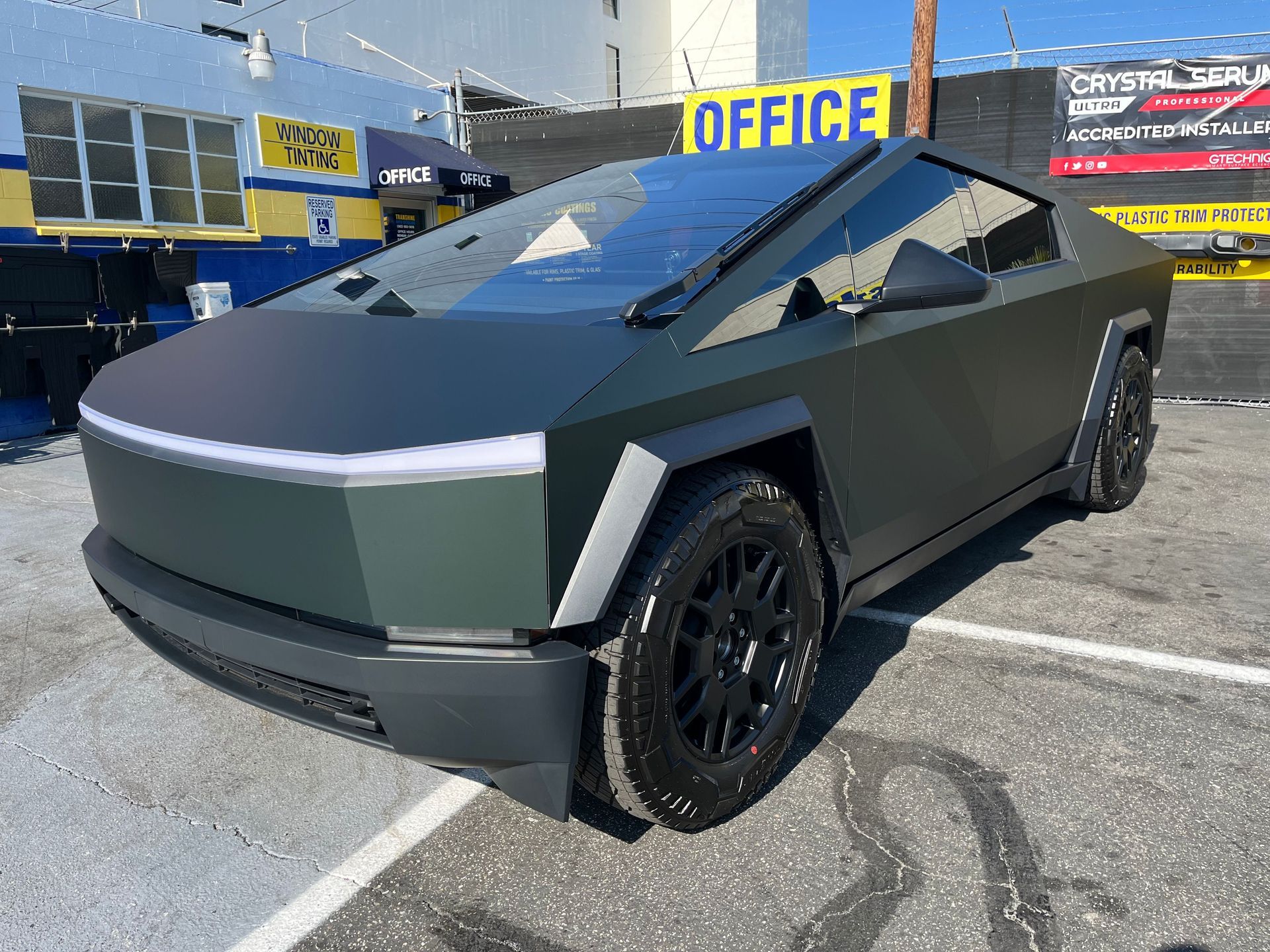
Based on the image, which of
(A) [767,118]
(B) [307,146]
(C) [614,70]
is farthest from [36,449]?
(C) [614,70]

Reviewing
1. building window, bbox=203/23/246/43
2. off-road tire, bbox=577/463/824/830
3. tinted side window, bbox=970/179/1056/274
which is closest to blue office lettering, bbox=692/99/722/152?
building window, bbox=203/23/246/43

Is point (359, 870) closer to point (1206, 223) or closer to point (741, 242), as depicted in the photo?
point (741, 242)

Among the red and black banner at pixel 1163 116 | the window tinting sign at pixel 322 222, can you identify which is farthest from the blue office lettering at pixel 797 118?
the window tinting sign at pixel 322 222

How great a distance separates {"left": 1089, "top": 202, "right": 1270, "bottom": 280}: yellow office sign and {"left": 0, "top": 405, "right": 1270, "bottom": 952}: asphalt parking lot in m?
7.53

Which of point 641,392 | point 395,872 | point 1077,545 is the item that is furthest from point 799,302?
point 1077,545

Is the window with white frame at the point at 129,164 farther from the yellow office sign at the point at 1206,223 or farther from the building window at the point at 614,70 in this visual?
the building window at the point at 614,70

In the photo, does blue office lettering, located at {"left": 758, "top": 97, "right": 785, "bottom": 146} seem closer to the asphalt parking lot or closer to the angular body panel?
the asphalt parking lot

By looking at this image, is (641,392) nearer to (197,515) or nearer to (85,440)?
(197,515)

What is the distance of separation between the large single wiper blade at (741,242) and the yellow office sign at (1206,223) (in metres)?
7.87

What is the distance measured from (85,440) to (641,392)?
5.23ft

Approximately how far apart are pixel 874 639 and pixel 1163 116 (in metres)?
8.70

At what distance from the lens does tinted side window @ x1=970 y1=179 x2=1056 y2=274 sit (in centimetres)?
329

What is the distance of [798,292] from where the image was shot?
238 cm

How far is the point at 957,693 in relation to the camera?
2.81 m
